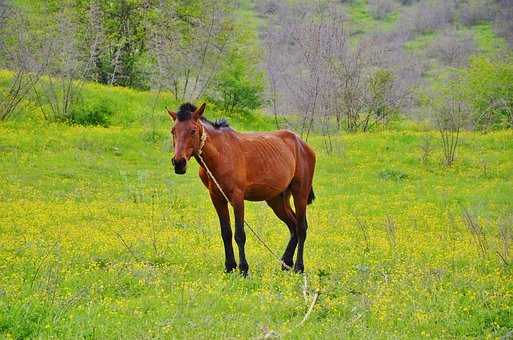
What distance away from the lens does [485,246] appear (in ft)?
39.8

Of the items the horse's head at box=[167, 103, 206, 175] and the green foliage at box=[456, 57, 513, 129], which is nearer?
the horse's head at box=[167, 103, 206, 175]

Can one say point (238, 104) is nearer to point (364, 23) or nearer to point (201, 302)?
point (201, 302)

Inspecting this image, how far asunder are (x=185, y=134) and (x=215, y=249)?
3.71 metres

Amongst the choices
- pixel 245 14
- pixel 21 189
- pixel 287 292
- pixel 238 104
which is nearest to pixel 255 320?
pixel 287 292

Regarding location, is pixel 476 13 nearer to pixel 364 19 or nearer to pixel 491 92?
pixel 364 19

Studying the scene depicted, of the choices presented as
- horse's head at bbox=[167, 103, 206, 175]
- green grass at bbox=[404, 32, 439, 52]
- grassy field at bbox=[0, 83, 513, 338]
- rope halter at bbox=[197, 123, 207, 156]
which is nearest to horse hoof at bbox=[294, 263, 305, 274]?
grassy field at bbox=[0, 83, 513, 338]

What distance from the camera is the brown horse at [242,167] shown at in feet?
29.1

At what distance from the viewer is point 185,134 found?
870 centimetres

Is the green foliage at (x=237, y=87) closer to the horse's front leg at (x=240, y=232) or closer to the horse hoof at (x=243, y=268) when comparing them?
the horse's front leg at (x=240, y=232)

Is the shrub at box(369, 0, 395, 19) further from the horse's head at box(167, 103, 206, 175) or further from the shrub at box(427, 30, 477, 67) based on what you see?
the horse's head at box(167, 103, 206, 175)

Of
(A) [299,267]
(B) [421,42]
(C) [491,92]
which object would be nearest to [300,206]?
(A) [299,267]

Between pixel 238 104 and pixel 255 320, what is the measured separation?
3066 cm

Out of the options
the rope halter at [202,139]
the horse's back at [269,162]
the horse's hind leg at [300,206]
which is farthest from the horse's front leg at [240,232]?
the horse's hind leg at [300,206]

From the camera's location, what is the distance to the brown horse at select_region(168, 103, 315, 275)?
29.1ft
